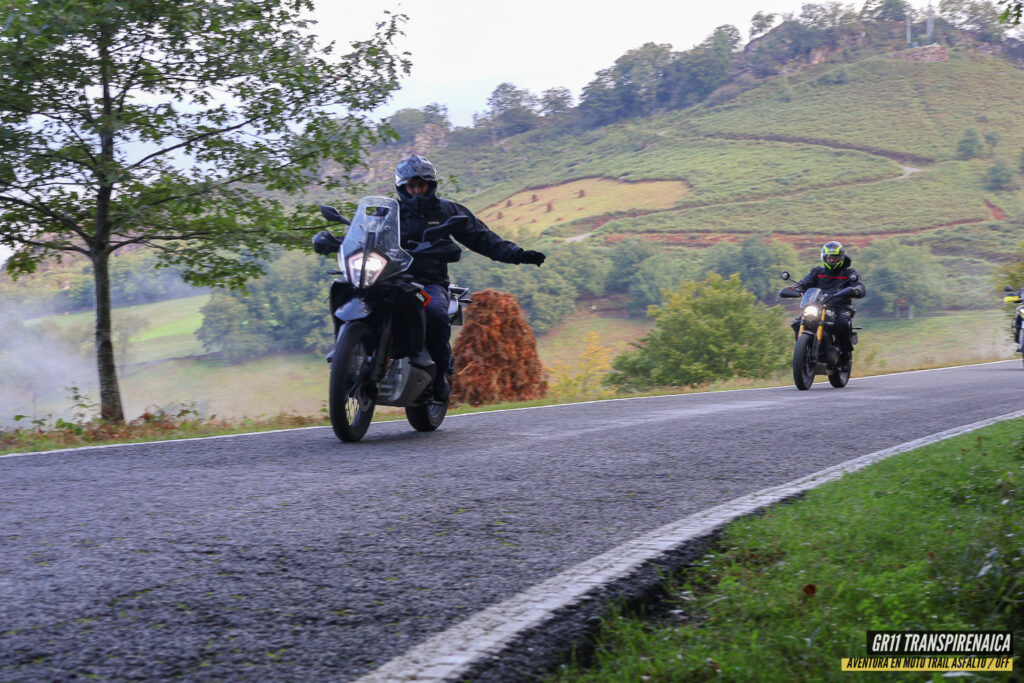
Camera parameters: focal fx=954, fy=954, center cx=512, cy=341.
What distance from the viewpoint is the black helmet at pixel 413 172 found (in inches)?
295

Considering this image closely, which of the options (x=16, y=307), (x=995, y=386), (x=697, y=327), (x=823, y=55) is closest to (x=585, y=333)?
(x=697, y=327)

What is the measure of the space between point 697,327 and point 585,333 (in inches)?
1646

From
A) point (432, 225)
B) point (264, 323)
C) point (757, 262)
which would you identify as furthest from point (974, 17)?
Result: point (432, 225)

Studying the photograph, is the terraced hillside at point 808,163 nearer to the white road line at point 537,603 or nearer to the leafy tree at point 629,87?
the leafy tree at point 629,87

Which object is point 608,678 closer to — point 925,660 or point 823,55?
point 925,660

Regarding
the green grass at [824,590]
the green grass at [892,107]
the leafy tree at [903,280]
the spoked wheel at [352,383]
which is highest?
the green grass at [892,107]

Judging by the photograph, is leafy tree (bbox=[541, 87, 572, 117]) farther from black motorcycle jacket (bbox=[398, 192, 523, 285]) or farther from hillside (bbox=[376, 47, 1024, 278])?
black motorcycle jacket (bbox=[398, 192, 523, 285])

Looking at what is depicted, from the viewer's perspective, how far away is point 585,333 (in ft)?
290

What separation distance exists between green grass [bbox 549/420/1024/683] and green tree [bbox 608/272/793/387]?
40.5 m

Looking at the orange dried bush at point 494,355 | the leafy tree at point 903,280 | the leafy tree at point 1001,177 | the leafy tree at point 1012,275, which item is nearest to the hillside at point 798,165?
the leafy tree at point 1001,177

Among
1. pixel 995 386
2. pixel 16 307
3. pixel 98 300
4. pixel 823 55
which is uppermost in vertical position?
pixel 823 55

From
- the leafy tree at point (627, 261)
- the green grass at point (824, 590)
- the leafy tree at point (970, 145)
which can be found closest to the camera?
the green grass at point (824, 590)

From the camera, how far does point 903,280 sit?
263 ft

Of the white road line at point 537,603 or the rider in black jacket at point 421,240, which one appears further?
the rider in black jacket at point 421,240
